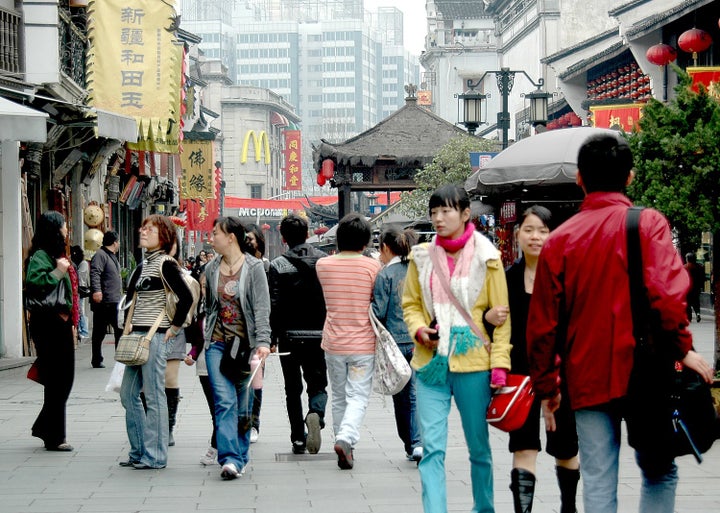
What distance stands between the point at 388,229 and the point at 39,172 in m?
11.5

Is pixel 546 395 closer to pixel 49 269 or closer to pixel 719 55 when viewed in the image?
pixel 49 269

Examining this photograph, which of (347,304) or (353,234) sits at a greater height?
(353,234)

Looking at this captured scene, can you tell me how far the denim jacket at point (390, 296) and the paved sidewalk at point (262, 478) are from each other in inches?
40.7

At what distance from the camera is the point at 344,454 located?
26.8ft

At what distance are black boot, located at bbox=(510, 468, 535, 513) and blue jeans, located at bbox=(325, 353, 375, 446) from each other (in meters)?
2.43

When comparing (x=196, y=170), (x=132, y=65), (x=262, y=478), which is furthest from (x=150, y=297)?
(x=196, y=170)

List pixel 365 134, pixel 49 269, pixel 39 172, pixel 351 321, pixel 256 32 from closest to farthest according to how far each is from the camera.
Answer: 1. pixel 351 321
2. pixel 49 269
3. pixel 39 172
4. pixel 365 134
5. pixel 256 32

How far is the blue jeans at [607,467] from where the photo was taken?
4605 millimetres

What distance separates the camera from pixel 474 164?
22688mm

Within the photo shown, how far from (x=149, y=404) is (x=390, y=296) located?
73.9 inches

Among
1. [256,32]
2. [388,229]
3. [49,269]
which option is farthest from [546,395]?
[256,32]

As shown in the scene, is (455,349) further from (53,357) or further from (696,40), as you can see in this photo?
(696,40)

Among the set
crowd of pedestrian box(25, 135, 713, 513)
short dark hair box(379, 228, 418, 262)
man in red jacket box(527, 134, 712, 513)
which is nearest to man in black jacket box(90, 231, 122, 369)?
crowd of pedestrian box(25, 135, 713, 513)

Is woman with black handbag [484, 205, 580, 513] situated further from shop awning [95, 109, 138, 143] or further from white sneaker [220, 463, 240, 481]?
shop awning [95, 109, 138, 143]
